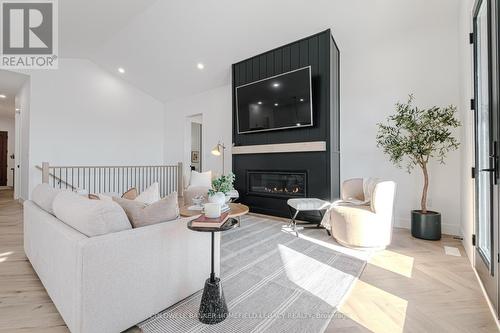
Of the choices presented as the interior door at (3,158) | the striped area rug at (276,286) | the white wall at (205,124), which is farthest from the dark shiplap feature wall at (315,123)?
the interior door at (3,158)

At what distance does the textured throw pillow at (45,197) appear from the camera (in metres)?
2.02

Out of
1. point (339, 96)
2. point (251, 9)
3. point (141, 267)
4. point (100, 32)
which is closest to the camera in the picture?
point (141, 267)

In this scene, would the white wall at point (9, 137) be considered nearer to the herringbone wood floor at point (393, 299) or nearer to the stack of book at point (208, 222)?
the herringbone wood floor at point (393, 299)

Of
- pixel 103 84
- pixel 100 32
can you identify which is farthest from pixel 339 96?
pixel 103 84

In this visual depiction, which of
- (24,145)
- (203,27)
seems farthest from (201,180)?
(24,145)

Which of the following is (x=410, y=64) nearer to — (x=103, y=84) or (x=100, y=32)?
(x=100, y=32)

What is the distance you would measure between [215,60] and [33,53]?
3.99m

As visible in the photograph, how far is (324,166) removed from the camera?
383 centimetres

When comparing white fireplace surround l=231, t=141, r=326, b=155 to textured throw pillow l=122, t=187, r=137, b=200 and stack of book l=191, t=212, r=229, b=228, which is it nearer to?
textured throw pillow l=122, t=187, r=137, b=200

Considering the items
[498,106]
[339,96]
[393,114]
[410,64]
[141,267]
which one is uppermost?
[410,64]

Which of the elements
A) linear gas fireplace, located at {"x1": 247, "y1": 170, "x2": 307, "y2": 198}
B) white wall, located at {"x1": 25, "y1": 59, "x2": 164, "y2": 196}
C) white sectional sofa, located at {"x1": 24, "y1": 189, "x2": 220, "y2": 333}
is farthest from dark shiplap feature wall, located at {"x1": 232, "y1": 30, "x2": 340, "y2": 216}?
white wall, located at {"x1": 25, "y1": 59, "x2": 164, "y2": 196}

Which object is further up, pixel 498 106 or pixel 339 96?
pixel 339 96

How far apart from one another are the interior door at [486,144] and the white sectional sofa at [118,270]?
6.49 ft

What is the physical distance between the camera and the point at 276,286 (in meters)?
1.97
